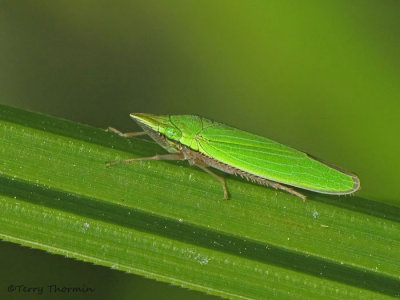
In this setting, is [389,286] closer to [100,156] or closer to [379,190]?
[379,190]

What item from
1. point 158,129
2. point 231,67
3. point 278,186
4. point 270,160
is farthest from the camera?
point 231,67

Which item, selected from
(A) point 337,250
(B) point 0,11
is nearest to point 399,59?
Result: (A) point 337,250

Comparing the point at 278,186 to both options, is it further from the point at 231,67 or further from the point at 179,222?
the point at 231,67

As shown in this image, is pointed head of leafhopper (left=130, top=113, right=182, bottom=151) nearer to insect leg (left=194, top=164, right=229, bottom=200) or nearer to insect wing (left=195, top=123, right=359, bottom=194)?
insect wing (left=195, top=123, right=359, bottom=194)

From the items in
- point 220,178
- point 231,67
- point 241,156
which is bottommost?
point 220,178

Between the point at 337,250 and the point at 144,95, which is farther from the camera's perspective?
the point at 144,95

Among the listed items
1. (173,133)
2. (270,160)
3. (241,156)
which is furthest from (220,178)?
(173,133)

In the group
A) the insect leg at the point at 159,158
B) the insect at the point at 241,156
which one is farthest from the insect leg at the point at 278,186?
the insect leg at the point at 159,158

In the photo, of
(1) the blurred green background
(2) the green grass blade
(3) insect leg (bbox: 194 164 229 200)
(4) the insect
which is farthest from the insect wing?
(1) the blurred green background
